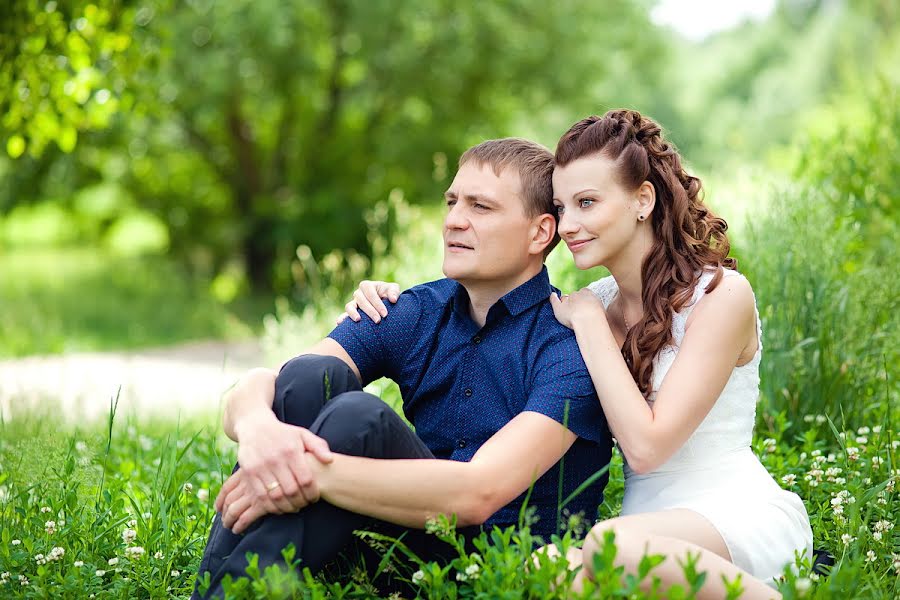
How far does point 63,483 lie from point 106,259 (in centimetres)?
1518

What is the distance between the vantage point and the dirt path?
6.50 metres

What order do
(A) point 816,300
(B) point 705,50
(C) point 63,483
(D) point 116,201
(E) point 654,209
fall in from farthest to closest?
(B) point 705,50
(D) point 116,201
(A) point 816,300
(C) point 63,483
(E) point 654,209

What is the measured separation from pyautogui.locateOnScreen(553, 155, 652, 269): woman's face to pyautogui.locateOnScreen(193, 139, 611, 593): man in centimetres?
12

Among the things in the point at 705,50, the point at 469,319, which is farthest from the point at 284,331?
the point at 705,50

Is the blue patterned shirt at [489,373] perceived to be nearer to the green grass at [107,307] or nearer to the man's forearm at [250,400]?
the man's forearm at [250,400]

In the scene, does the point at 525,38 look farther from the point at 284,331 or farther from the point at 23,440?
the point at 23,440

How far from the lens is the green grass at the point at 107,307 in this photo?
10.5m

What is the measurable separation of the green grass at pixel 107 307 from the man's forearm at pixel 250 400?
22.0ft

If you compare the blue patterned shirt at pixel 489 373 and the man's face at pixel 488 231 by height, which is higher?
the man's face at pixel 488 231

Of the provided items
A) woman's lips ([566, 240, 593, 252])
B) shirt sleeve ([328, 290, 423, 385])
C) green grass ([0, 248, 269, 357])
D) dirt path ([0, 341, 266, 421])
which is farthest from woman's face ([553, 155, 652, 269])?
green grass ([0, 248, 269, 357])

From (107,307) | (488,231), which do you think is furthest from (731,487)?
(107,307)

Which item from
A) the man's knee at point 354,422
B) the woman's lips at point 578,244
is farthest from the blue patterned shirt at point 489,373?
the man's knee at point 354,422

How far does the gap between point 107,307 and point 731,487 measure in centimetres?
1161

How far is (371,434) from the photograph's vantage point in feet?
7.89
